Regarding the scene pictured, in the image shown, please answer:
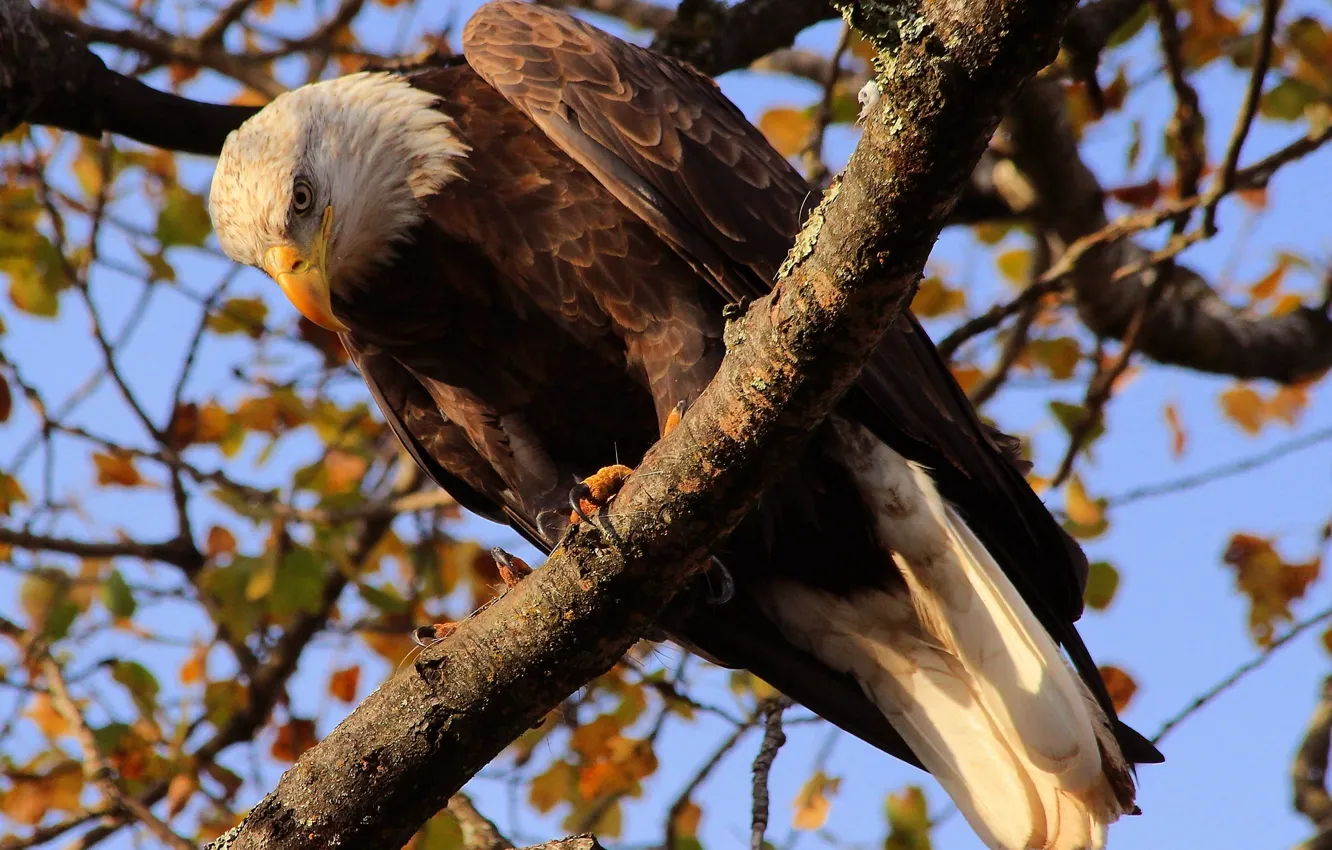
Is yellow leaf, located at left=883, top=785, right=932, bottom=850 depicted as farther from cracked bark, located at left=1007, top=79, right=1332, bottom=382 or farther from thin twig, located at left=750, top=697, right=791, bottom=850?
cracked bark, located at left=1007, top=79, right=1332, bottom=382

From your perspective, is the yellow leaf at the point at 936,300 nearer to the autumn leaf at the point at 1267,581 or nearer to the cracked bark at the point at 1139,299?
the cracked bark at the point at 1139,299

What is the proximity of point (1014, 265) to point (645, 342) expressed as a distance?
297cm

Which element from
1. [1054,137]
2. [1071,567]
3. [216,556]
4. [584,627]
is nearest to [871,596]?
[1071,567]

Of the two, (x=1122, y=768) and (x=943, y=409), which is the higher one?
(x=943, y=409)

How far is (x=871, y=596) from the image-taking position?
3.51 m

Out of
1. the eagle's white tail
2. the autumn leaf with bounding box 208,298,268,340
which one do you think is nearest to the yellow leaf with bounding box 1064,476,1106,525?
the eagle's white tail

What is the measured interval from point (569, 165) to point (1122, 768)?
187 centimetres

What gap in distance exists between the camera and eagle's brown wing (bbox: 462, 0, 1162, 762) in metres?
3.01

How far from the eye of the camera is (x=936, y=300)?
5.43 meters

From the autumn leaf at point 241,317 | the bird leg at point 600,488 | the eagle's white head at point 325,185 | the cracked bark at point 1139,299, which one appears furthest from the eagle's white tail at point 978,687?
the autumn leaf at point 241,317

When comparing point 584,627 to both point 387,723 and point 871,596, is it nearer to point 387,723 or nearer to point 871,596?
point 387,723

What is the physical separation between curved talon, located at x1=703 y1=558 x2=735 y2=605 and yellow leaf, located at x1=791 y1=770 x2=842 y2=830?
98 centimetres

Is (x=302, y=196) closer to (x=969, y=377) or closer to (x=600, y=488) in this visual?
(x=600, y=488)

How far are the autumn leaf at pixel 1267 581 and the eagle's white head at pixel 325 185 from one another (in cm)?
300
